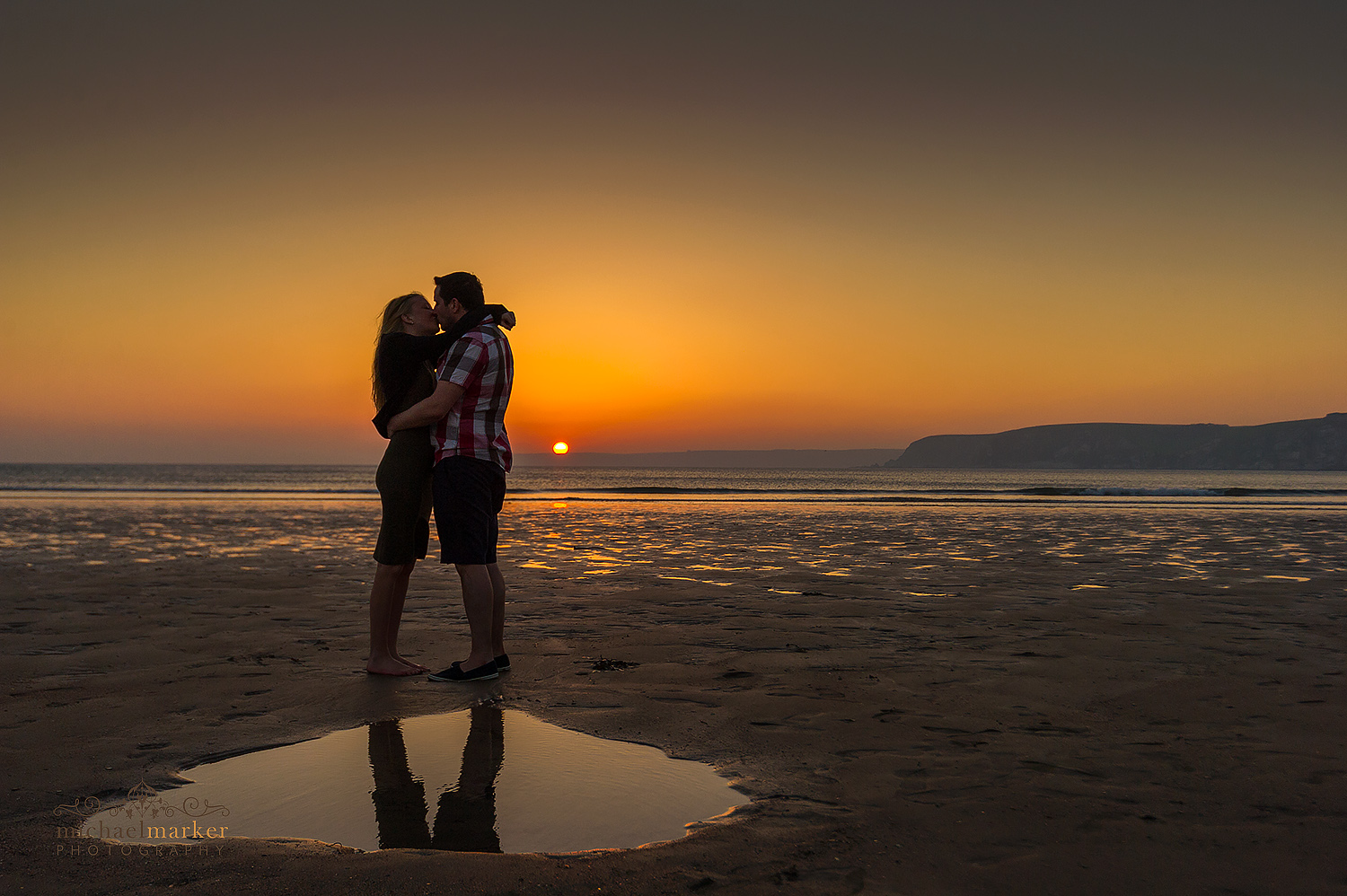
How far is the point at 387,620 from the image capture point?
4094 mm

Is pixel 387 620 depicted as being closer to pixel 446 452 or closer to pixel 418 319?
pixel 446 452

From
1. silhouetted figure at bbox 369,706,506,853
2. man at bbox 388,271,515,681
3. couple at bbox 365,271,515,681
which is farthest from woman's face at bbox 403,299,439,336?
silhouetted figure at bbox 369,706,506,853

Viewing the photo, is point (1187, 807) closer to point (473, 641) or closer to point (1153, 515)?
point (473, 641)

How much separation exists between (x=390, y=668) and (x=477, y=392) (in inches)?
58.8

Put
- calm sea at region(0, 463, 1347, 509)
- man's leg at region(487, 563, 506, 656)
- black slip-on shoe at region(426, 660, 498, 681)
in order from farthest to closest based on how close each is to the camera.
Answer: calm sea at region(0, 463, 1347, 509) < man's leg at region(487, 563, 506, 656) < black slip-on shoe at region(426, 660, 498, 681)

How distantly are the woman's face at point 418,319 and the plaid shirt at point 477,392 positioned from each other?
0.34 metres

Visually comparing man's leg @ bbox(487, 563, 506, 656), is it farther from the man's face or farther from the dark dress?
the man's face

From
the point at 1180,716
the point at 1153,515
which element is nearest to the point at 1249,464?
the point at 1153,515

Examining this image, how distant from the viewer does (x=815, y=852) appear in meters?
2.04

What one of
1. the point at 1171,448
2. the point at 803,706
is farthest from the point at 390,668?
the point at 1171,448

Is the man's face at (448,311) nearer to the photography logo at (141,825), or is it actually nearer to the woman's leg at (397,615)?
the woman's leg at (397,615)

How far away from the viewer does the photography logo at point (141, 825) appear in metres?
2.05

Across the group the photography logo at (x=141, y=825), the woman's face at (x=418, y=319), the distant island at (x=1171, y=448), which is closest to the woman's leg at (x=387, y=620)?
the woman's face at (x=418, y=319)

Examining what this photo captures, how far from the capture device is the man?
3.94 m
